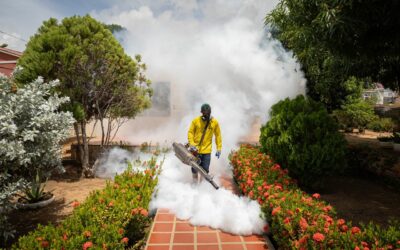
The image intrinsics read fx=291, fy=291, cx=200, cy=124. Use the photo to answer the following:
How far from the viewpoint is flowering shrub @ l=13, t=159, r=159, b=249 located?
3053 mm

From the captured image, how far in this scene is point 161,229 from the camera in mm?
4711

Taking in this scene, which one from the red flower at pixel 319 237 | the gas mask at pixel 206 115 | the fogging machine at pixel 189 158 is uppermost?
the gas mask at pixel 206 115

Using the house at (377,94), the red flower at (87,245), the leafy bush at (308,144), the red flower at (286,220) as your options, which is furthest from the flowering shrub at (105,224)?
the house at (377,94)

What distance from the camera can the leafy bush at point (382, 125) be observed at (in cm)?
1673

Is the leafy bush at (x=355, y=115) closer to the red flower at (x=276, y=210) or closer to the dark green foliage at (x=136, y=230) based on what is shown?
the red flower at (x=276, y=210)

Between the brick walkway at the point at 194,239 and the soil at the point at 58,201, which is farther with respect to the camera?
the soil at the point at 58,201

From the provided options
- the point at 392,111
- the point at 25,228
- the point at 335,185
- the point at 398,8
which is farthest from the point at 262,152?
the point at 392,111

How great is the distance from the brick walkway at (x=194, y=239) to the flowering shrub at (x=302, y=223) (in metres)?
0.36

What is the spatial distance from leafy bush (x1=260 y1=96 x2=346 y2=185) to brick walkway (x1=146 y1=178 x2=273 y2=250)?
259 centimetres

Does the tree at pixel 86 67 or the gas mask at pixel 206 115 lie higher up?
the tree at pixel 86 67

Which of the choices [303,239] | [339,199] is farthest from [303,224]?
[339,199]

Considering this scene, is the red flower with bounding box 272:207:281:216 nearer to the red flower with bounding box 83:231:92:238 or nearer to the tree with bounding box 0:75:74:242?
the red flower with bounding box 83:231:92:238

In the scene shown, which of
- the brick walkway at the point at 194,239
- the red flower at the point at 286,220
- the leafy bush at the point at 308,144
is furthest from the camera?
the leafy bush at the point at 308,144

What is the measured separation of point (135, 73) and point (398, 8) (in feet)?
23.7
